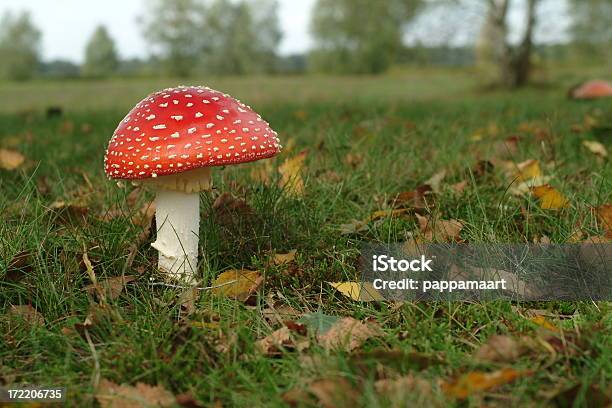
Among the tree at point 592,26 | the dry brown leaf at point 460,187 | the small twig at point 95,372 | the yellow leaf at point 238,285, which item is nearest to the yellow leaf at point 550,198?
the dry brown leaf at point 460,187

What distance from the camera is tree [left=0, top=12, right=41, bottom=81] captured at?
6619cm

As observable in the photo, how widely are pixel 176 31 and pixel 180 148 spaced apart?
6294 centimetres

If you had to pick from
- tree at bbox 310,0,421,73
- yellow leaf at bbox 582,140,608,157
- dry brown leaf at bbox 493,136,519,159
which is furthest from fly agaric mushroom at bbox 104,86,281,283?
tree at bbox 310,0,421,73

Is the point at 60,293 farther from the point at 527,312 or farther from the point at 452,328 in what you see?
the point at 527,312

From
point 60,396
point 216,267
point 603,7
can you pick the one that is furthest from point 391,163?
point 603,7

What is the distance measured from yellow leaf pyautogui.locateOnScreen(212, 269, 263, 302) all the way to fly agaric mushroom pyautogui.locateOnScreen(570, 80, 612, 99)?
7955 millimetres

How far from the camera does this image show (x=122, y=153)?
2.22m

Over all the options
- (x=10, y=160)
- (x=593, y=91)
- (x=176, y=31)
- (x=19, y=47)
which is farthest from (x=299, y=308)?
(x=19, y=47)

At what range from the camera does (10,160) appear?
4051 mm

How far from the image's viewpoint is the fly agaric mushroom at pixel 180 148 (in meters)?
2.16

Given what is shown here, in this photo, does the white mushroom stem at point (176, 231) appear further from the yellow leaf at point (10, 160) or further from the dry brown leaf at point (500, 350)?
the yellow leaf at point (10, 160)

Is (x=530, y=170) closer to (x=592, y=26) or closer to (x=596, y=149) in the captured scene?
(x=596, y=149)

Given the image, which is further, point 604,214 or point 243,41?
point 243,41

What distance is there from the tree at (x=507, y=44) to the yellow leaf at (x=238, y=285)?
1346 cm
